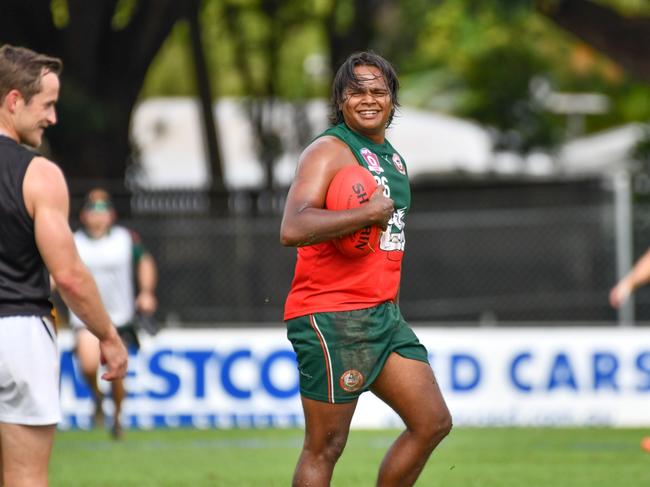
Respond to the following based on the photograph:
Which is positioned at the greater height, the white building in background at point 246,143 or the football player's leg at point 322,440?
the football player's leg at point 322,440

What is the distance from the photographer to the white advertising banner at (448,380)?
43.2 ft

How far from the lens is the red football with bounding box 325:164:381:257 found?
570cm

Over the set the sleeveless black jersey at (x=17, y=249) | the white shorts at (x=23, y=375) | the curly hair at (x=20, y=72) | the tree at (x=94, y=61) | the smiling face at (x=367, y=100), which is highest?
the curly hair at (x=20, y=72)

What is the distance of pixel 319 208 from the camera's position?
18.8ft

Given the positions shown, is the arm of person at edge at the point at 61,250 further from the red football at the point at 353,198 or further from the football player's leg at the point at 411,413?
the football player's leg at the point at 411,413

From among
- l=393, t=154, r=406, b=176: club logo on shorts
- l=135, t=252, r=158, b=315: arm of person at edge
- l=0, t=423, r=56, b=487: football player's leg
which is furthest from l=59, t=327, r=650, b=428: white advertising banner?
l=0, t=423, r=56, b=487: football player's leg

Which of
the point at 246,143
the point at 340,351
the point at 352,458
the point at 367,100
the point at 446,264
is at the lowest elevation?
the point at 246,143

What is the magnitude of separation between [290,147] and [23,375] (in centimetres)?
2098

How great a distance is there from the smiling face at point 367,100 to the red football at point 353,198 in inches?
9.9

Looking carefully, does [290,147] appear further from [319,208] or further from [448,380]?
[319,208]

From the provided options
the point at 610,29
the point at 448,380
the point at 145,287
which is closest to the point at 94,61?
the point at 610,29

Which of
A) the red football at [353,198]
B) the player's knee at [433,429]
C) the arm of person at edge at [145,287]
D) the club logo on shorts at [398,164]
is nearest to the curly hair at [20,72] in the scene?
the red football at [353,198]

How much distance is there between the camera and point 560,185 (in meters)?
20.5

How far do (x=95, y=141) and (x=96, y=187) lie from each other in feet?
2.90
